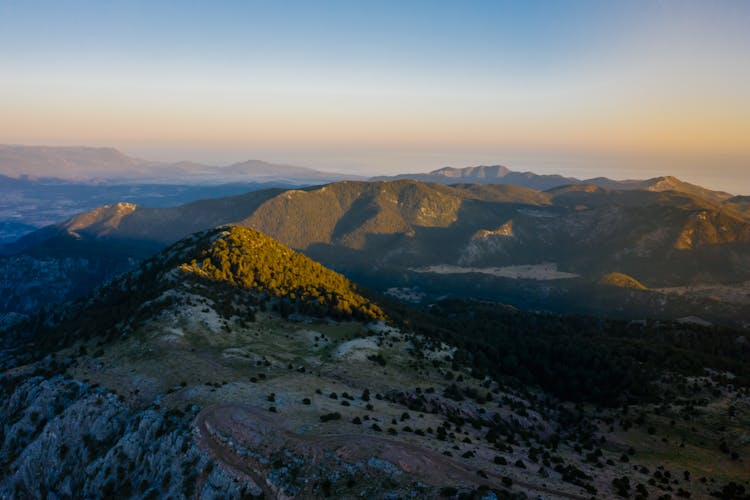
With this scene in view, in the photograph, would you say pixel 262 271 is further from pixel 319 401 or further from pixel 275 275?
pixel 319 401

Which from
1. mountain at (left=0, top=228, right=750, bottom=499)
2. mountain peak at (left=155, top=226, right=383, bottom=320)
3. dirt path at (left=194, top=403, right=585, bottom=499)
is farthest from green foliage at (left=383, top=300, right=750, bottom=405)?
dirt path at (left=194, top=403, right=585, bottom=499)

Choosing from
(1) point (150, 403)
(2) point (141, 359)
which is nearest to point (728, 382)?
(1) point (150, 403)

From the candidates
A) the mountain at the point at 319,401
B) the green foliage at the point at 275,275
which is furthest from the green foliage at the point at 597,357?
the green foliage at the point at 275,275

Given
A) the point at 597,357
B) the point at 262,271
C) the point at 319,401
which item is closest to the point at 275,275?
the point at 262,271

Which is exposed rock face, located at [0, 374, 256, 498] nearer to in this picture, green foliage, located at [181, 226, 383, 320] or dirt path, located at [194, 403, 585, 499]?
dirt path, located at [194, 403, 585, 499]

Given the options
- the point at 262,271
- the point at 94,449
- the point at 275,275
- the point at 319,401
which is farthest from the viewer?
the point at 275,275

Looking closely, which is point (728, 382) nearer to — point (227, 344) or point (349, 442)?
point (349, 442)

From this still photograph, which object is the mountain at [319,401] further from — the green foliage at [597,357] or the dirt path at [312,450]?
the green foliage at [597,357]

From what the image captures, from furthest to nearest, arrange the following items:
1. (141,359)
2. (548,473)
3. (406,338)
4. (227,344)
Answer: (406,338) < (227,344) < (141,359) < (548,473)
